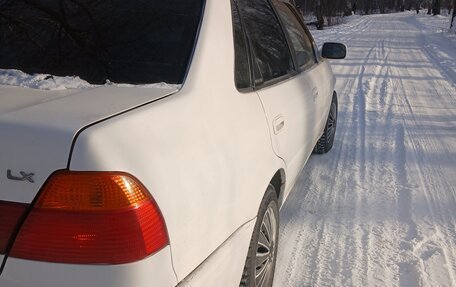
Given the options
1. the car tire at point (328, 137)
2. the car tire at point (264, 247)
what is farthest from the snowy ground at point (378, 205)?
Answer: the car tire at point (264, 247)

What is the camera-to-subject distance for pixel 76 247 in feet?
4.32

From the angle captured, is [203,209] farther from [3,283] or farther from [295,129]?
[295,129]

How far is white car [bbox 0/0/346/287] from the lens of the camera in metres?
1.31

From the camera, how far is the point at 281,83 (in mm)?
2752

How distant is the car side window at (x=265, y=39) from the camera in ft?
8.28

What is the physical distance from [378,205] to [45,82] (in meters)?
2.86

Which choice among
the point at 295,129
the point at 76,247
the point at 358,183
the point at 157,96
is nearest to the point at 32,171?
the point at 76,247

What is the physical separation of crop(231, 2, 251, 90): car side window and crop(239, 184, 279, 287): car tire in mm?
564

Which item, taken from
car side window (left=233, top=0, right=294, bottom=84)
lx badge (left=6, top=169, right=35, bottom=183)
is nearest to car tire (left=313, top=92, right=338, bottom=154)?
car side window (left=233, top=0, right=294, bottom=84)

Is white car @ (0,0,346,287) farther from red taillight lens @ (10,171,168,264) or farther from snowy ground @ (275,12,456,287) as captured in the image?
snowy ground @ (275,12,456,287)

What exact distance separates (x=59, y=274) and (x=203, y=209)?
1.68 feet

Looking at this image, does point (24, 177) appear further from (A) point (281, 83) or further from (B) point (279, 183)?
(A) point (281, 83)

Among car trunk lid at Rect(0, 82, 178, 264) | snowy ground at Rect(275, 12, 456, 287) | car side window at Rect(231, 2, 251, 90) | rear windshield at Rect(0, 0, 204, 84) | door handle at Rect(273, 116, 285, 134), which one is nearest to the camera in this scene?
car trunk lid at Rect(0, 82, 178, 264)

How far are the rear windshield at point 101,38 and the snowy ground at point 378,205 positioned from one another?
1572 millimetres
